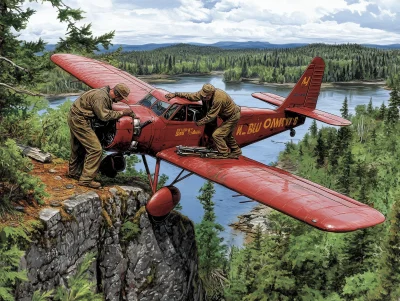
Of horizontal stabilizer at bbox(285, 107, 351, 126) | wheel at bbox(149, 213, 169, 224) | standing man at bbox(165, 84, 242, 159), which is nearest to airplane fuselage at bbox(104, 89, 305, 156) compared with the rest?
standing man at bbox(165, 84, 242, 159)

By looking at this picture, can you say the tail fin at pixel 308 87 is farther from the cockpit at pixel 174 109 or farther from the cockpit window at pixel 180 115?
the cockpit window at pixel 180 115

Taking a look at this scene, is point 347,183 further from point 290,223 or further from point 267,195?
point 267,195

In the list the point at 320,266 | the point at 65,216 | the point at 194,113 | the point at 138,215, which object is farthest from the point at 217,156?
the point at 320,266

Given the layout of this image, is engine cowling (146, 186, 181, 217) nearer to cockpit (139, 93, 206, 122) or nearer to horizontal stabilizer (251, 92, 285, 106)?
cockpit (139, 93, 206, 122)

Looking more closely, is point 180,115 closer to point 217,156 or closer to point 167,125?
point 167,125

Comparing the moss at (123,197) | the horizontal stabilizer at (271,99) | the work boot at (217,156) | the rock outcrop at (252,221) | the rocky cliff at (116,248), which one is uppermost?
the horizontal stabilizer at (271,99)

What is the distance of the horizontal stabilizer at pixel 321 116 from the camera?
14.2 metres

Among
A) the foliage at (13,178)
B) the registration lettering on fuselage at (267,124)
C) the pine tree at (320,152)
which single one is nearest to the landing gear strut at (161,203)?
the foliage at (13,178)

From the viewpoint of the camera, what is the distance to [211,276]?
28750mm

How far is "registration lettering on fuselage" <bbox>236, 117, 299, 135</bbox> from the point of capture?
1379 cm

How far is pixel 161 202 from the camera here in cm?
1052

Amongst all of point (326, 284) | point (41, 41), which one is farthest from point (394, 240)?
point (41, 41)

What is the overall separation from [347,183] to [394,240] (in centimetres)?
3208

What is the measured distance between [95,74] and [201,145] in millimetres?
4797
